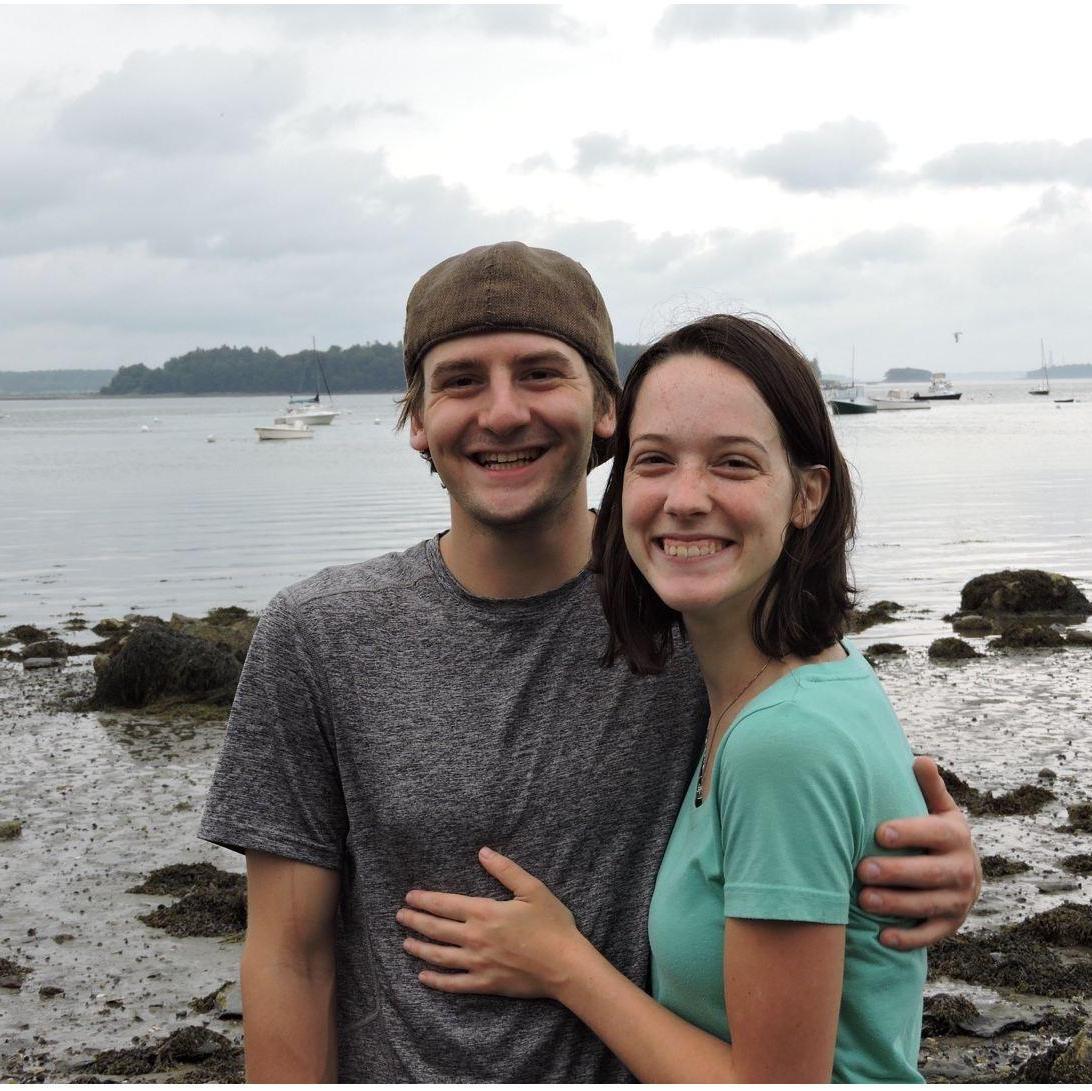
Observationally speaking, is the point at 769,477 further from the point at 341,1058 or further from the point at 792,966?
the point at 341,1058

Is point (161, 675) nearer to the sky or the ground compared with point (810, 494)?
nearer to the ground

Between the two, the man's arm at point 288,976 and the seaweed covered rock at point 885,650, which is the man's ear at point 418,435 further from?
the seaweed covered rock at point 885,650

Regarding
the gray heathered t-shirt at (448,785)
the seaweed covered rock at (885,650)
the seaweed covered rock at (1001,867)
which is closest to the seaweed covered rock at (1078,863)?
the seaweed covered rock at (1001,867)

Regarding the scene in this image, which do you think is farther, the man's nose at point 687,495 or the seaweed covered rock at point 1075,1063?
the seaweed covered rock at point 1075,1063

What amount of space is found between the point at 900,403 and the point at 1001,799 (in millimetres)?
140654

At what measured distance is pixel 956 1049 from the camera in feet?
22.2

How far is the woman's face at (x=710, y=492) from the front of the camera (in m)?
3.00

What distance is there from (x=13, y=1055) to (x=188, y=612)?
16.3 m

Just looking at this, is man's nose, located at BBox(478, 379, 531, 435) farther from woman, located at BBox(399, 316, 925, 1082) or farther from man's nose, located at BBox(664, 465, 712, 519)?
man's nose, located at BBox(664, 465, 712, 519)

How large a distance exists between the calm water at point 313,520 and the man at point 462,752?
118 centimetres

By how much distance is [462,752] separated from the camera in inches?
127

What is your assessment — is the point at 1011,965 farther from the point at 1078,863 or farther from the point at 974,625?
the point at 974,625

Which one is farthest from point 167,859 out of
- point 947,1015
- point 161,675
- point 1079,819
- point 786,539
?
point 786,539

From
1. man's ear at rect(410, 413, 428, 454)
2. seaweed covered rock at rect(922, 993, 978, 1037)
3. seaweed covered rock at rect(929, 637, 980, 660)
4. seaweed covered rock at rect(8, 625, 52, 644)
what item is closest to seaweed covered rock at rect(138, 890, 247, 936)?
seaweed covered rock at rect(922, 993, 978, 1037)
